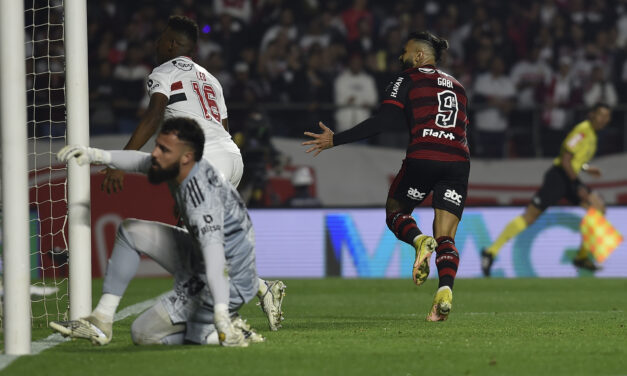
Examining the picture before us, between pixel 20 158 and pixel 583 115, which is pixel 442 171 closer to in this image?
pixel 20 158

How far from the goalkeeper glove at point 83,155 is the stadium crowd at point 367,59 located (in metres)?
9.21

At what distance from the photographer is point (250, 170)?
14.5 m

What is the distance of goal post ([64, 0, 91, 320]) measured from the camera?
249 inches

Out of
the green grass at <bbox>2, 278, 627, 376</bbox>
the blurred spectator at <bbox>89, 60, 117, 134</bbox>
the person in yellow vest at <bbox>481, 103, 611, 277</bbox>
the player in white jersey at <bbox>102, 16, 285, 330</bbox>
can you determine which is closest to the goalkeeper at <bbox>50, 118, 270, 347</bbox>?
the green grass at <bbox>2, 278, 627, 376</bbox>

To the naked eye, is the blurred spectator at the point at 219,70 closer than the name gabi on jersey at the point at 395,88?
No

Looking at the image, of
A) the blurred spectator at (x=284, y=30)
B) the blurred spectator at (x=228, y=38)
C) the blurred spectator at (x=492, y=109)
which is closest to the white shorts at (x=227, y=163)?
the blurred spectator at (x=492, y=109)

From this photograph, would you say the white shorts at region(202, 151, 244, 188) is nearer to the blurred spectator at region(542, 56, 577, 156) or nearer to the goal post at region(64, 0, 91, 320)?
the goal post at region(64, 0, 91, 320)

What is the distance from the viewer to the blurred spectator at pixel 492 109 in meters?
15.6

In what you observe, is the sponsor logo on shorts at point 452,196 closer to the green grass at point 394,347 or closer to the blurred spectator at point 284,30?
the green grass at point 394,347

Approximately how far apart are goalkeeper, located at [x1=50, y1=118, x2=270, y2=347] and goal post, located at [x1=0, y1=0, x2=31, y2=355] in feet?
0.61

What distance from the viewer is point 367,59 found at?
16297mm

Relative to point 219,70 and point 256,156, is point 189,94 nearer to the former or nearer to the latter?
point 256,156

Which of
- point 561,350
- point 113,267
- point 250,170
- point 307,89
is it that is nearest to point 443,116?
point 561,350

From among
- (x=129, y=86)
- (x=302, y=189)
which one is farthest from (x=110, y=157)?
(x=129, y=86)
